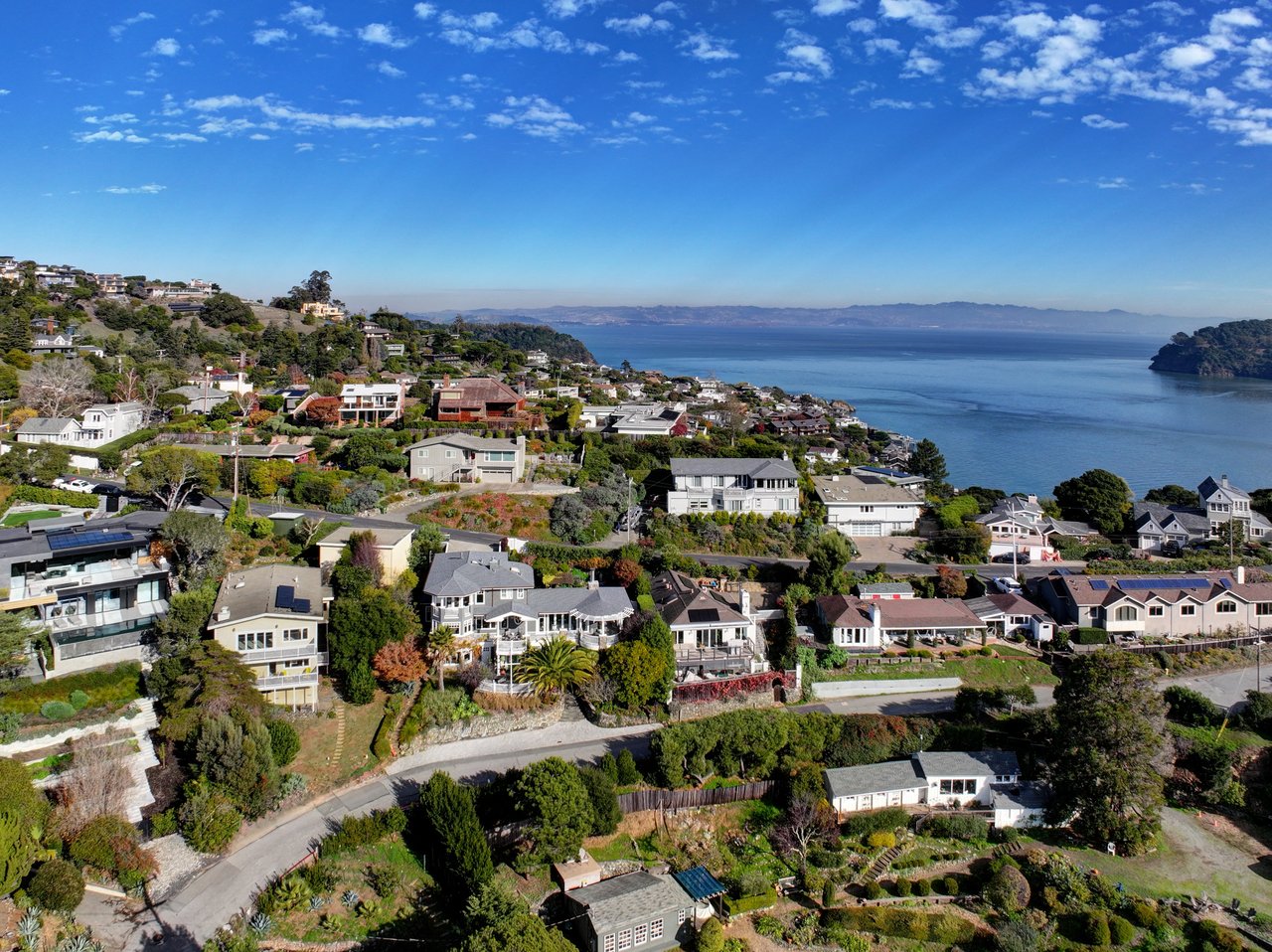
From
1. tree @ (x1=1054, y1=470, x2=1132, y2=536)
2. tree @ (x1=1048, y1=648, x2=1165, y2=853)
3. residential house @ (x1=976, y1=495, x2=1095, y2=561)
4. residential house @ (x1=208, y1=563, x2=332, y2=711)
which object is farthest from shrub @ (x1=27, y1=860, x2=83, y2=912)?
A: tree @ (x1=1054, y1=470, x2=1132, y2=536)

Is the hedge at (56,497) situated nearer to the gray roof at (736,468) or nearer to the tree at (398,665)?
the tree at (398,665)

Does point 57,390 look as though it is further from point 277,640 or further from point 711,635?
point 711,635

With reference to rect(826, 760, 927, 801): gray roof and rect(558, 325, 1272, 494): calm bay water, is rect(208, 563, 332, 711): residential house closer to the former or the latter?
rect(826, 760, 927, 801): gray roof

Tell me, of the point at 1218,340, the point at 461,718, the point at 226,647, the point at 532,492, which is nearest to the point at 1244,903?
the point at 461,718

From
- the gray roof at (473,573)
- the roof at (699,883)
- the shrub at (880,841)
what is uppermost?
the gray roof at (473,573)

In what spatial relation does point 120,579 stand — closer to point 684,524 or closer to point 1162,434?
point 684,524

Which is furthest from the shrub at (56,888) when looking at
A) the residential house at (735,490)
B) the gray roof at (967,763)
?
the residential house at (735,490)

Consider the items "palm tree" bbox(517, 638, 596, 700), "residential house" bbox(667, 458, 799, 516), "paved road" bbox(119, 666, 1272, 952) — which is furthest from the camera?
"residential house" bbox(667, 458, 799, 516)
